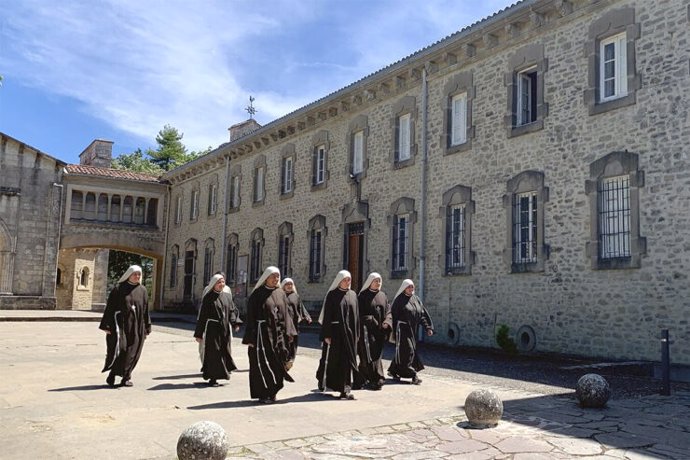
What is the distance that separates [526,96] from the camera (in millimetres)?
15570

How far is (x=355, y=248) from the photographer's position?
20328 millimetres

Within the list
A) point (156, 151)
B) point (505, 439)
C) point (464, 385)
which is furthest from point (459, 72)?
point (156, 151)

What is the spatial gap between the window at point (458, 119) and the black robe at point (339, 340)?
8822 millimetres

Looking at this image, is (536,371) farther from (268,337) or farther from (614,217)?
(268,337)

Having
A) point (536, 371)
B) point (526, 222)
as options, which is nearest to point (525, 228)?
point (526, 222)

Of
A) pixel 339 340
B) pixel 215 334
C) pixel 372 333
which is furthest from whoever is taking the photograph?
pixel 372 333

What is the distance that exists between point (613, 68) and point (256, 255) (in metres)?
15.8

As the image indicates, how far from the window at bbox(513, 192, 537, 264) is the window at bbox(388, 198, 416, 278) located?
337 cm

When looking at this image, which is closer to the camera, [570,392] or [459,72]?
[570,392]

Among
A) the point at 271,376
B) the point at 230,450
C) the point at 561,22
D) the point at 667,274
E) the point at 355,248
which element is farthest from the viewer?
the point at 355,248

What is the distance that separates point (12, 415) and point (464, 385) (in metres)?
5.89

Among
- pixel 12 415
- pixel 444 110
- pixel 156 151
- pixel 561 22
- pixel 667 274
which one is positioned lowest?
pixel 12 415

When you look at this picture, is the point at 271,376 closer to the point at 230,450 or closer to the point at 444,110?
the point at 230,450

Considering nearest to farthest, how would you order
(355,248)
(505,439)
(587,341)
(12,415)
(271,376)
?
(505,439), (12,415), (271,376), (587,341), (355,248)
